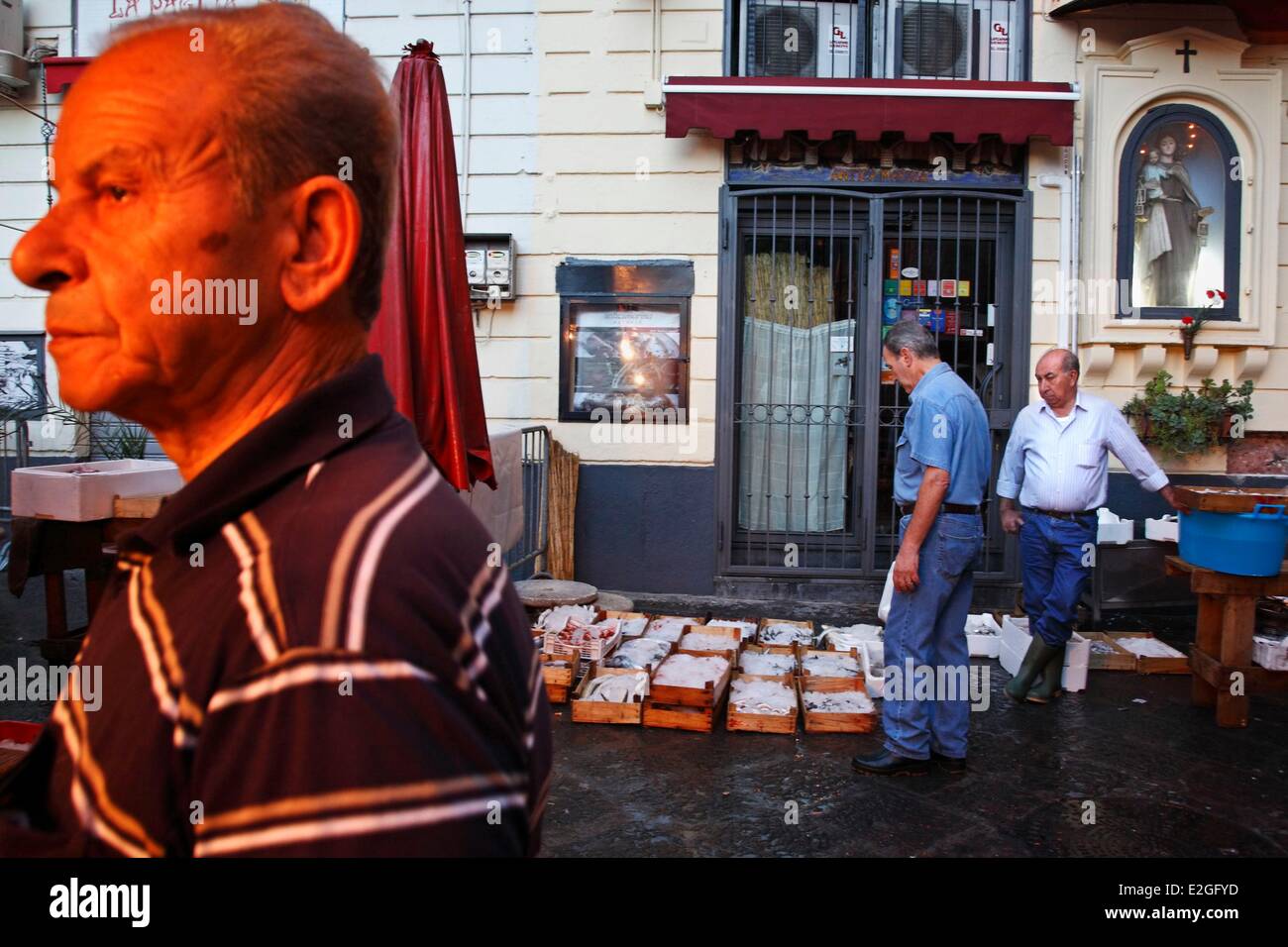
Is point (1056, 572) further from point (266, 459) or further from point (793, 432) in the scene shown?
point (266, 459)

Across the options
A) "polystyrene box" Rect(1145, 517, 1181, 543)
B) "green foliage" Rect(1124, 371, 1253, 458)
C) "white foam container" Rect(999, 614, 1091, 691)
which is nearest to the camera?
"white foam container" Rect(999, 614, 1091, 691)

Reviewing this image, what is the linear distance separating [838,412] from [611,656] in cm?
357

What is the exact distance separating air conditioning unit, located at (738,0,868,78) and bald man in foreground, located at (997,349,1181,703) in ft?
13.4

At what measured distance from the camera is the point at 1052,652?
632 centimetres

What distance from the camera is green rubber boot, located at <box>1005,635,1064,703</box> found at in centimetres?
632

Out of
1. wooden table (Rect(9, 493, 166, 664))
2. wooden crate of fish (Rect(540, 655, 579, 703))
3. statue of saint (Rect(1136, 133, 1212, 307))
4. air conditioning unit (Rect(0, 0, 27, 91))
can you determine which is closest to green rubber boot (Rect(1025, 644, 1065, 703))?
wooden crate of fish (Rect(540, 655, 579, 703))

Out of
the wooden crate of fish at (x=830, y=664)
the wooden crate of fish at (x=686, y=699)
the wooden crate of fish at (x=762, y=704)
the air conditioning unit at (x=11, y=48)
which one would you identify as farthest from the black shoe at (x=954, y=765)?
the air conditioning unit at (x=11, y=48)

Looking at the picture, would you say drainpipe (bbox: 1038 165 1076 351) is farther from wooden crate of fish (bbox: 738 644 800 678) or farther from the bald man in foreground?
wooden crate of fish (bbox: 738 644 800 678)

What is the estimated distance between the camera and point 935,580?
5039mm

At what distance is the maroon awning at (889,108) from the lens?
8.24m

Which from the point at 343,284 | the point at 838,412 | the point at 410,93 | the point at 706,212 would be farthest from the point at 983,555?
the point at 343,284

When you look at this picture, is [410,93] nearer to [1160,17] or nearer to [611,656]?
[611,656]

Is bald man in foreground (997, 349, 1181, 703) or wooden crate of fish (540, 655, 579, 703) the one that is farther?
bald man in foreground (997, 349, 1181, 703)

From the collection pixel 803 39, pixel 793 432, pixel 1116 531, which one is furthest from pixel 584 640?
pixel 803 39
